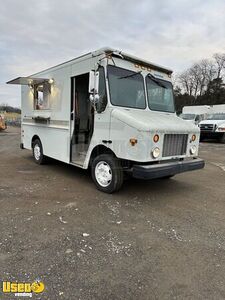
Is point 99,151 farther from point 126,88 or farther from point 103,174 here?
point 126,88

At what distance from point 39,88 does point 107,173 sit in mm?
4020

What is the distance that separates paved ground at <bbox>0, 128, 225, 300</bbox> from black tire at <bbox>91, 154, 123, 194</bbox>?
0.68ft

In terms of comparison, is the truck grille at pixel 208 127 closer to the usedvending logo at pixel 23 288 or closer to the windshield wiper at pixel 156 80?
the windshield wiper at pixel 156 80

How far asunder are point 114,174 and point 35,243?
2071mm

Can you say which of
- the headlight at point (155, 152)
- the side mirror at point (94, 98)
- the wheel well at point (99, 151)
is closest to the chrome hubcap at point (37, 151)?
the wheel well at point (99, 151)

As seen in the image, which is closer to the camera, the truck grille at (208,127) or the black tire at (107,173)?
the black tire at (107,173)

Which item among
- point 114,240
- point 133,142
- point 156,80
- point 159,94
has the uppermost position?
point 156,80

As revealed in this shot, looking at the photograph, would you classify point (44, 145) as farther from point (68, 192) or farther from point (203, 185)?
point (203, 185)

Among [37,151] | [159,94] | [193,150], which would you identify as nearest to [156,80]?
[159,94]

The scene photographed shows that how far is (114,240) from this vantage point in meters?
3.08

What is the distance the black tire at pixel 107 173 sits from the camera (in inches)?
181

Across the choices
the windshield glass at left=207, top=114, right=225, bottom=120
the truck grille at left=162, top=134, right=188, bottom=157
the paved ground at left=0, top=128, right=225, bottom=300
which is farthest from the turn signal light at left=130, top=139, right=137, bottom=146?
the windshield glass at left=207, top=114, right=225, bottom=120

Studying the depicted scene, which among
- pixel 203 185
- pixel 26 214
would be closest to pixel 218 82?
pixel 203 185

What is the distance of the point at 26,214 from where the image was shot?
3.74m
